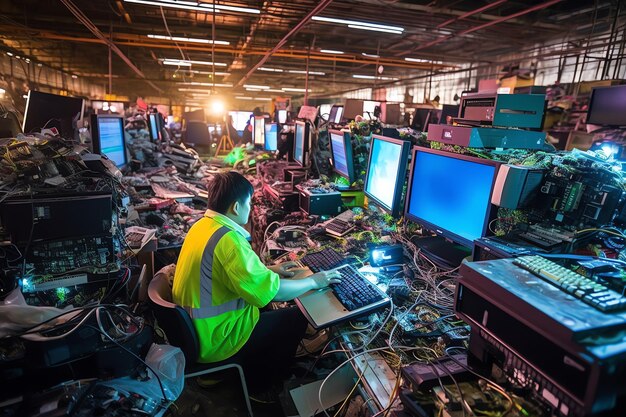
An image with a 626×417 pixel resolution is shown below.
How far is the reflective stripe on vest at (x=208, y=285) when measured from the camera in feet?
5.04

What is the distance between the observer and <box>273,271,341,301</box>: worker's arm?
5.19 feet

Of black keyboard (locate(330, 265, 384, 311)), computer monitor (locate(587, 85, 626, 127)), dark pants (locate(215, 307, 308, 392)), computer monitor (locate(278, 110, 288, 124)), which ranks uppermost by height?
computer monitor (locate(587, 85, 626, 127))

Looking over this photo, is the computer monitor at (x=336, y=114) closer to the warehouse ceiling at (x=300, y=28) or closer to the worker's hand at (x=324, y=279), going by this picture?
the warehouse ceiling at (x=300, y=28)

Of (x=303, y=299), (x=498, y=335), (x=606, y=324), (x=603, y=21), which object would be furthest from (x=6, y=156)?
(x=603, y=21)

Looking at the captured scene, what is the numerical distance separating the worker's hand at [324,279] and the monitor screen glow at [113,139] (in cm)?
264

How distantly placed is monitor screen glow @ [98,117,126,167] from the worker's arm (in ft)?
8.46

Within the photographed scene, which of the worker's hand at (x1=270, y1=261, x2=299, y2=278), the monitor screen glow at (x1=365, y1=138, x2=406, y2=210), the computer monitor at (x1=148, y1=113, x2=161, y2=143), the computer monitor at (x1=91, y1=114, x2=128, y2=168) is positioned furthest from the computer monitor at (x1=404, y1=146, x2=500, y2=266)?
the computer monitor at (x1=148, y1=113, x2=161, y2=143)

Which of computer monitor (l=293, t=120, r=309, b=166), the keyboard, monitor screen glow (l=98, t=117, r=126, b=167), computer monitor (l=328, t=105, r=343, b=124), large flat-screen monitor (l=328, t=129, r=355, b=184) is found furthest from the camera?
computer monitor (l=328, t=105, r=343, b=124)

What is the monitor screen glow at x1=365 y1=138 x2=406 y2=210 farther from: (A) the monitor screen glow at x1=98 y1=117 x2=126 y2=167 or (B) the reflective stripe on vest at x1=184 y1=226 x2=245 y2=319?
(A) the monitor screen glow at x1=98 y1=117 x2=126 y2=167

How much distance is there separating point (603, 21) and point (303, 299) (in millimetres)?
8670

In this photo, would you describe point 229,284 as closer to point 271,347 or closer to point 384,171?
point 271,347

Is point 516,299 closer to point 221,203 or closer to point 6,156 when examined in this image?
point 221,203

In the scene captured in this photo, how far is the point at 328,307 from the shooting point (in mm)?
1526

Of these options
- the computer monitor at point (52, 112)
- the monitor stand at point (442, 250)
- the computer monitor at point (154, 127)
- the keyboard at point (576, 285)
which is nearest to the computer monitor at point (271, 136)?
the computer monitor at point (154, 127)
